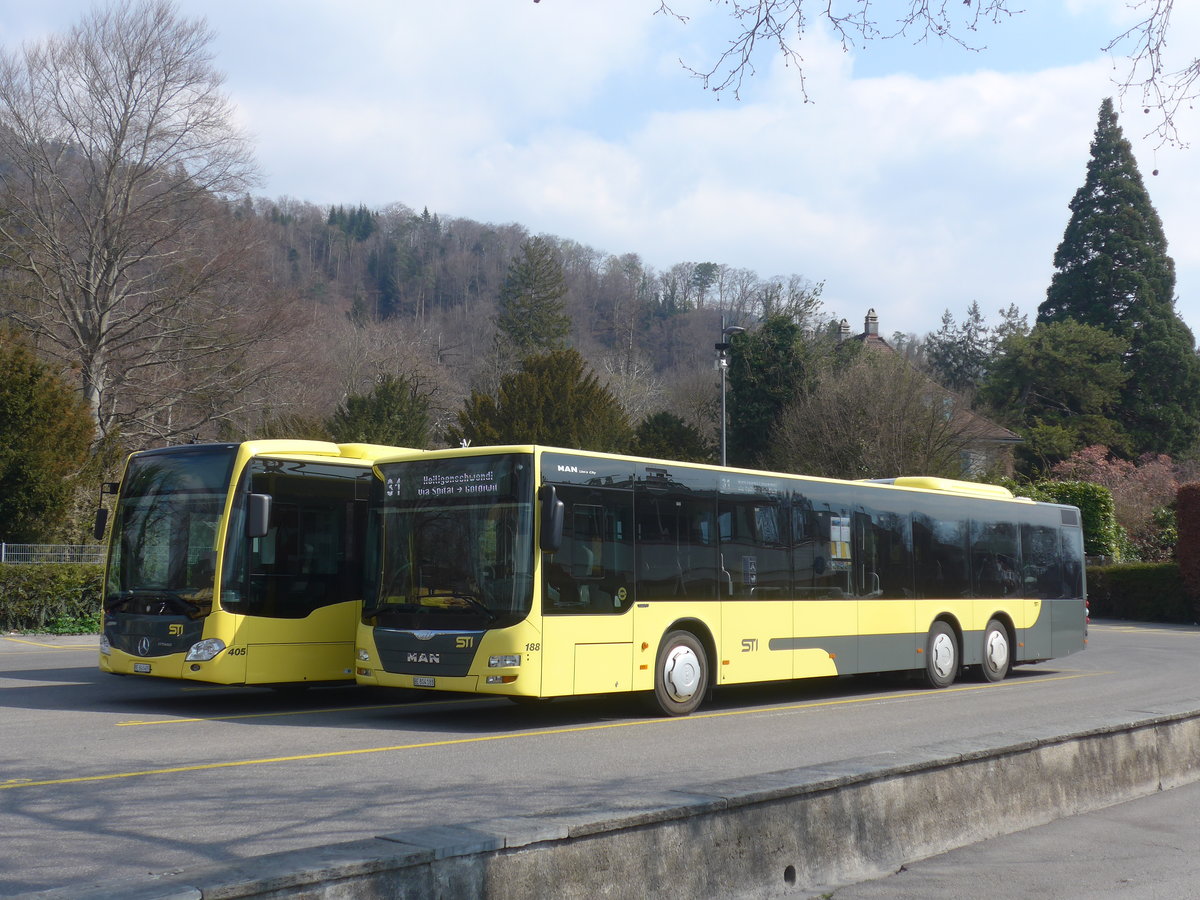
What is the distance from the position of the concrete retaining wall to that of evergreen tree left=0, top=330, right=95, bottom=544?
77.8ft

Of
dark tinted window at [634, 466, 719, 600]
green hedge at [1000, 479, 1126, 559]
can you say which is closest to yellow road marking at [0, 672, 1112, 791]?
dark tinted window at [634, 466, 719, 600]

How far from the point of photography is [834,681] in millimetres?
19391

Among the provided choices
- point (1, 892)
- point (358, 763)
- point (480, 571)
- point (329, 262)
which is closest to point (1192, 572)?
point (480, 571)

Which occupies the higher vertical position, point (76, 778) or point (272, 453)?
point (272, 453)

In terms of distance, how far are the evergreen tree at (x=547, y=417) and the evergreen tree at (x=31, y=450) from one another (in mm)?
21747

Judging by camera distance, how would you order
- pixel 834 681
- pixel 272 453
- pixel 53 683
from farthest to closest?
pixel 834 681
pixel 53 683
pixel 272 453

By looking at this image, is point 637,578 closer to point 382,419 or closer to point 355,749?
point 355,749

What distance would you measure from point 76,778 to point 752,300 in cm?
7736

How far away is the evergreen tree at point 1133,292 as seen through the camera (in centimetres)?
6612

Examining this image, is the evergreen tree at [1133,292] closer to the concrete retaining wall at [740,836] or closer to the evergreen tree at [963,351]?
the evergreen tree at [963,351]

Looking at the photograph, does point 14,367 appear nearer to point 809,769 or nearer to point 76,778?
point 76,778

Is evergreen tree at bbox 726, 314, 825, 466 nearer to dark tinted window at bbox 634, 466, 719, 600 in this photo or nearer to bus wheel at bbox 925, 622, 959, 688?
bus wheel at bbox 925, 622, 959, 688

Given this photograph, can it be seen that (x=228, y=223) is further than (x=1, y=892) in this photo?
Yes

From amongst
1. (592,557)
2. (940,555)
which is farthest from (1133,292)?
(592,557)
